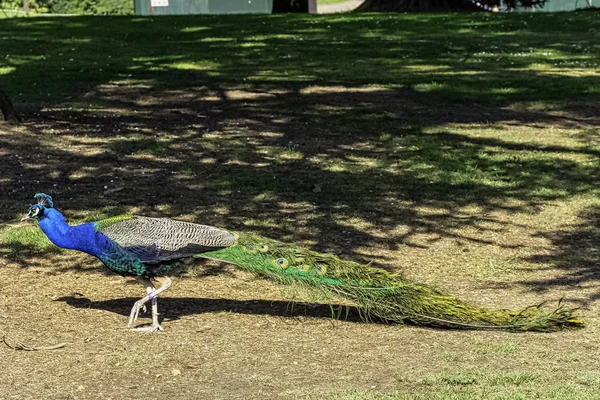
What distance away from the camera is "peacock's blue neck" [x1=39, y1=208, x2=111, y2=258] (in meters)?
7.57

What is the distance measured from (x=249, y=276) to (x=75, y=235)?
2229mm

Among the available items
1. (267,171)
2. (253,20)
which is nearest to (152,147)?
(267,171)

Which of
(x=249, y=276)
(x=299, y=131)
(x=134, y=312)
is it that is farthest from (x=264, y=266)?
(x=299, y=131)

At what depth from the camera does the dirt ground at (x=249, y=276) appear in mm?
7125

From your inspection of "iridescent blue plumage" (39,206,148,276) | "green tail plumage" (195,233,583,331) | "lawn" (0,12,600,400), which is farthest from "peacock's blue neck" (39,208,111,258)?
"green tail plumage" (195,233,583,331)

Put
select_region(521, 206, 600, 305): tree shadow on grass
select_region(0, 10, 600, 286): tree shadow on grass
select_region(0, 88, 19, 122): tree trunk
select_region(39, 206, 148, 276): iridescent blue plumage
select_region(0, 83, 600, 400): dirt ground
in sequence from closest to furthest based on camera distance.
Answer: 1. select_region(0, 83, 600, 400): dirt ground
2. select_region(39, 206, 148, 276): iridescent blue plumage
3. select_region(521, 206, 600, 305): tree shadow on grass
4. select_region(0, 10, 600, 286): tree shadow on grass
5. select_region(0, 88, 19, 122): tree trunk

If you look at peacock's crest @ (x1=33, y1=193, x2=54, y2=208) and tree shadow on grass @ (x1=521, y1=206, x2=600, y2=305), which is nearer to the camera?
peacock's crest @ (x1=33, y1=193, x2=54, y2=208)

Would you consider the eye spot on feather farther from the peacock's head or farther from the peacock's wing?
the peacock's head

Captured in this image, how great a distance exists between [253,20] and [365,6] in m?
6.79

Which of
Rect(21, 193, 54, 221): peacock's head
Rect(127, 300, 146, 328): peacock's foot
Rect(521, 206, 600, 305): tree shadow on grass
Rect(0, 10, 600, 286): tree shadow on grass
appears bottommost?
Rect(521, 206, 600, 305): tree shadow on grass

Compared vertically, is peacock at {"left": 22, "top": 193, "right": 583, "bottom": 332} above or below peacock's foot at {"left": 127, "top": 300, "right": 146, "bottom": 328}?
above

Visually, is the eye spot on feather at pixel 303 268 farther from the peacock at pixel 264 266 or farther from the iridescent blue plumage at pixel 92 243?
the iridescent blue plumage at pixel 92 243

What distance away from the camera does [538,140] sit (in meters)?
14.9

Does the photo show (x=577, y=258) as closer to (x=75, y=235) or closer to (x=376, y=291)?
(x=376, y=291)
